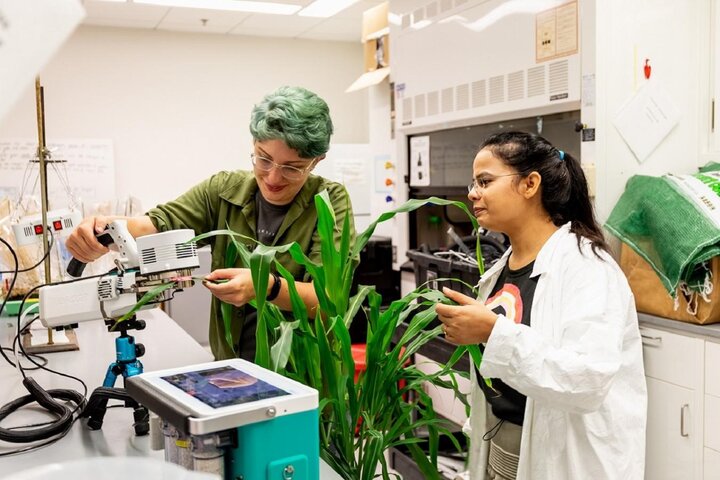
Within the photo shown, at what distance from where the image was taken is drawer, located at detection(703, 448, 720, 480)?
241cm

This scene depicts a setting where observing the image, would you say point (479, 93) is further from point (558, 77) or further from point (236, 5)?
point (236, 5)

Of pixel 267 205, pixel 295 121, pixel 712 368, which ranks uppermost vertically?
pixel 295 121

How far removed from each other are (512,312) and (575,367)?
0.38m

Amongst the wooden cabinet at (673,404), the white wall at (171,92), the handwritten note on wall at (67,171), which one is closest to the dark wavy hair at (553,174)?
the wooden cabinet at (673,404)

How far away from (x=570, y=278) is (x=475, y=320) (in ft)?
0.99

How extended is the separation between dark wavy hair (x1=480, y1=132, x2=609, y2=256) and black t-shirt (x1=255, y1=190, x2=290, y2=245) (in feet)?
2.21

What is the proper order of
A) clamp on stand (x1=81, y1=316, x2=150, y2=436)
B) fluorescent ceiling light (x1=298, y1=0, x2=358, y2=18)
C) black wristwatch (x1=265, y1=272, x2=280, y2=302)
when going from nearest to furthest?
clamp on stand (x1=81, y1=316, x2=150, y2=436)
black wristwatch (x1=265, y1=272, x2=280, y2=302)
fluorescent ceiling light (x1=298, y1=0, x2=358, y2=18)

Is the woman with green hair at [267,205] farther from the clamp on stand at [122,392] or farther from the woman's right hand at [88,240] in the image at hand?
the clamp on stand at [122,392]

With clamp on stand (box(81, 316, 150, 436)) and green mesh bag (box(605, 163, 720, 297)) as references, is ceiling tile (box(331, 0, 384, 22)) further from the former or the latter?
clamp on stand (box(81, 316, 150, 436))

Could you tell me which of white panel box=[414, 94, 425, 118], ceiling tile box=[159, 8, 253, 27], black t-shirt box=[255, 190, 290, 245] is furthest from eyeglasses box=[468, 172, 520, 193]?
ceiling tile box=[159, 8, 253, 27]

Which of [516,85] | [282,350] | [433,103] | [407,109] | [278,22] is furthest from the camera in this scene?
[278,22]

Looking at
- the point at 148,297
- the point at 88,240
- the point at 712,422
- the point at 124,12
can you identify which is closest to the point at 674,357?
the point at 712,422

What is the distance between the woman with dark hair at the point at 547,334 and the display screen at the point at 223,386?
61cm

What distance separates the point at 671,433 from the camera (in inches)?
101
